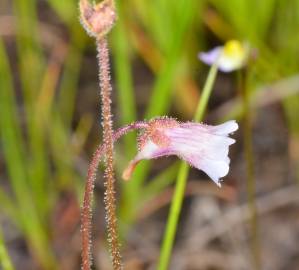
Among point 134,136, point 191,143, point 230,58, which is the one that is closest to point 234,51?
point 230,58

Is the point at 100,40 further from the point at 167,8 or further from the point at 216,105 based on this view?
Result: the point at 216,105

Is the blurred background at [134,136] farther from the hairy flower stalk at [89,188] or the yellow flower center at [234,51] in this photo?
the hairy flower stalk at [89,188]

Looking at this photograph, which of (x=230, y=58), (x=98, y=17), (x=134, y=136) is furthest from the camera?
(x=134, y=136)

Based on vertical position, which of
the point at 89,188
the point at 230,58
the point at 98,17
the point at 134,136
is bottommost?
the point at 89,188

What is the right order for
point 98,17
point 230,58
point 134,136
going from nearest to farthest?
1. point 98,17
2. point 230,58
3. point 134,136

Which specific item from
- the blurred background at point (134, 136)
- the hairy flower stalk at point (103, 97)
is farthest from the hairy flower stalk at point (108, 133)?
the blurred background at point (134, 136)

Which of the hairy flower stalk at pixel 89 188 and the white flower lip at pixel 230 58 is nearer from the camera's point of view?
the hairy flower stalk at pixel 89 188

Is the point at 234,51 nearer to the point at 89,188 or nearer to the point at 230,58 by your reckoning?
the point at 230,58
